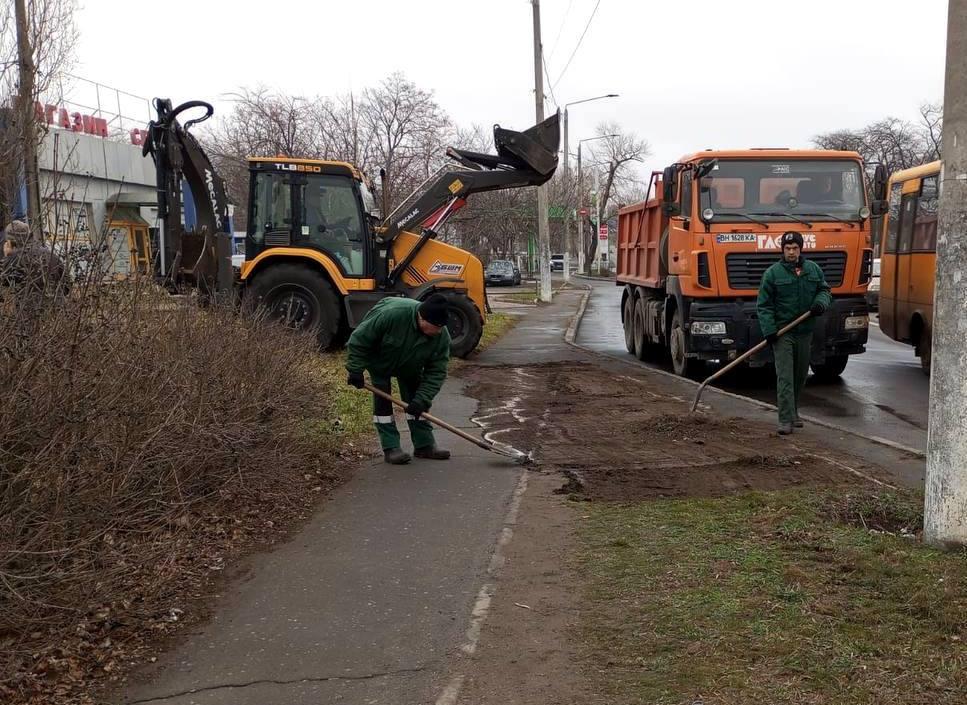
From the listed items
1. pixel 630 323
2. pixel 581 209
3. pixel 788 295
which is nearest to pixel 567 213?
pixel 581 209

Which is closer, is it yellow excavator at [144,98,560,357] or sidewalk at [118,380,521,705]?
sidewalk at [118,380,521,705]

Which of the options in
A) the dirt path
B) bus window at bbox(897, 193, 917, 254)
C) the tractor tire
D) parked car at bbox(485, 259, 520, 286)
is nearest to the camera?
the dirt path

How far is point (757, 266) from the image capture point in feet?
39.8

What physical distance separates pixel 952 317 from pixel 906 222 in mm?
10741

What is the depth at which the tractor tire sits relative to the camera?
1720 centimetres

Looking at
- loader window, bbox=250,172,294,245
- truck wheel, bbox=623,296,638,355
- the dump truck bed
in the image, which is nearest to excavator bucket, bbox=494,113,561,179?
the dump truck bed

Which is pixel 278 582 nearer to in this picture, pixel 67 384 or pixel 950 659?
pixel 67 384

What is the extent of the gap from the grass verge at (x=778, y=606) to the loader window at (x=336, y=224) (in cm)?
951

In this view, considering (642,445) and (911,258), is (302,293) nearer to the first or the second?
(642,445)

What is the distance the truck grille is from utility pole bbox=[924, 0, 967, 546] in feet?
24.3

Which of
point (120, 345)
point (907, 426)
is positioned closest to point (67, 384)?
point (120, 345)

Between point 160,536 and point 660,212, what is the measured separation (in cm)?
1127

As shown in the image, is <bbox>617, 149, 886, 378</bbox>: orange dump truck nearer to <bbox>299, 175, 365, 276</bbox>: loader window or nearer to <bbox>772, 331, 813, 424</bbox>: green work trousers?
<bbox>772, 331, 813, 424</bbox>: green work trousers

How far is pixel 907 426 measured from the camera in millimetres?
9562
